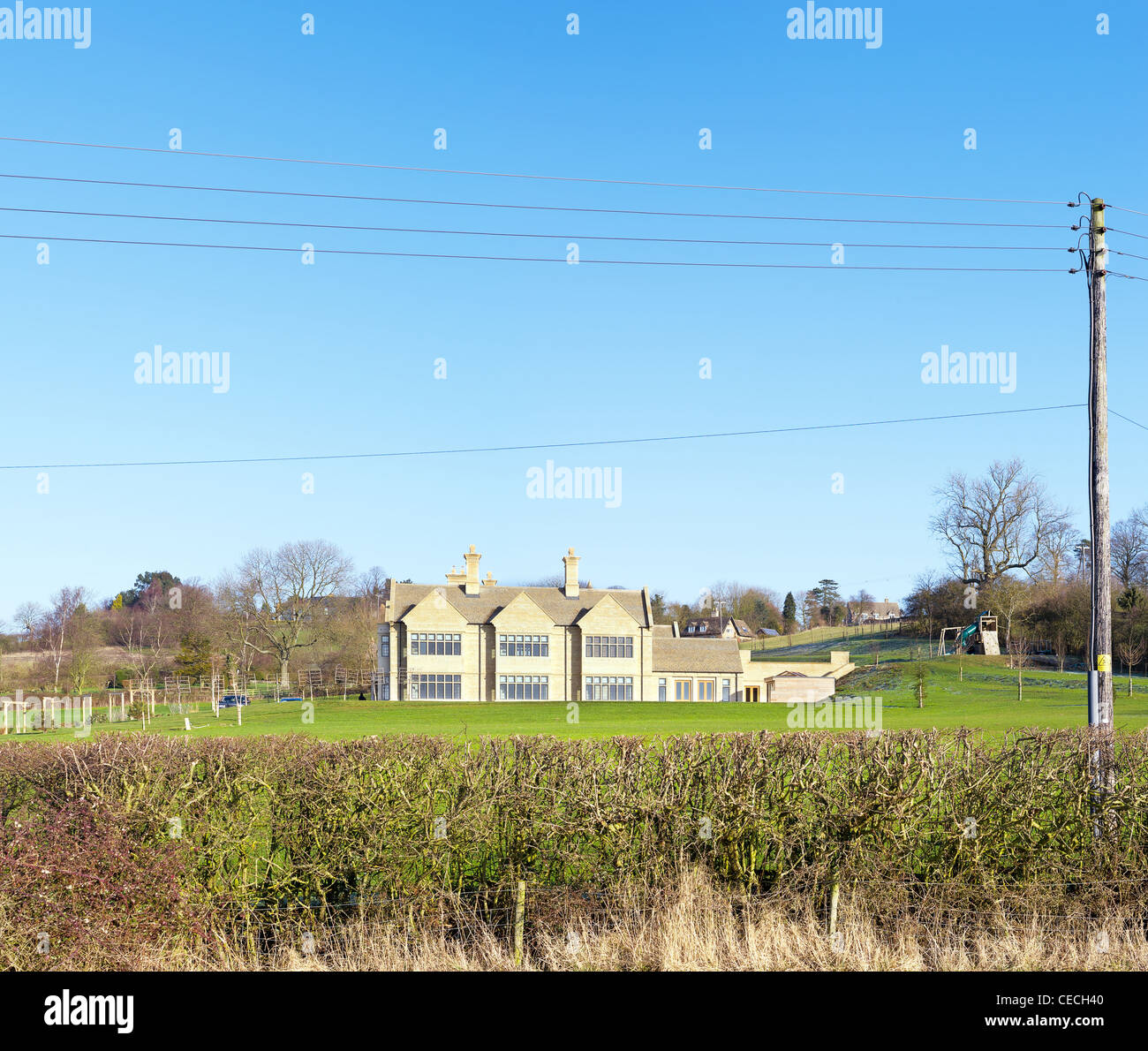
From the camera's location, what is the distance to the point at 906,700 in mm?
53469

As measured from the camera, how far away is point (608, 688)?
63.4m

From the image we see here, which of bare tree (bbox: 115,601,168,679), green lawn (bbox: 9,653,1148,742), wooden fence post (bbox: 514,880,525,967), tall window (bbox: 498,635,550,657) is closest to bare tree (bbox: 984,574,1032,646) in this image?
green lawn (bbox: 9,653,1148,742)

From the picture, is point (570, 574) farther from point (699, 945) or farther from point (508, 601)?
point (699, 945)

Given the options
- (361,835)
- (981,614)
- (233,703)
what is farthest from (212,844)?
(981,614)

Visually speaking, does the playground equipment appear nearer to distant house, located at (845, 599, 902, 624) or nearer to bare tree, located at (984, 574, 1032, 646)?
bare tree, located at (984, 574, 1032, 646)

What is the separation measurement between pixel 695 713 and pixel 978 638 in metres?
35.5

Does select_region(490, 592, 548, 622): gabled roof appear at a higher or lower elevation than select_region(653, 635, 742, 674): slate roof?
higher

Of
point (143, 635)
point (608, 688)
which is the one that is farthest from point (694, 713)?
point (143, 635)

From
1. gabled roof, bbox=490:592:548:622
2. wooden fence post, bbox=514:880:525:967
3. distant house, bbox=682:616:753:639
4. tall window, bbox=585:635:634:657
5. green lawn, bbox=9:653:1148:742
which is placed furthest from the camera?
distant house, bbox=682:616:753:639

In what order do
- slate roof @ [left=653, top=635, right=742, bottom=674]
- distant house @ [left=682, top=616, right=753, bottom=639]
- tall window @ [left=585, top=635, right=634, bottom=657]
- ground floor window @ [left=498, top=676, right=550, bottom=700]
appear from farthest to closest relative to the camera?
distant house @ [left=682, top=616, right=753, bottom=639] → slate roof @ [left=653, top=635, right=742, bottom=674] → tall window @ [left=585, top=635, right=634, bottom=657] → ground floor window @ [left=498, top=676, right=550, bottom=700]

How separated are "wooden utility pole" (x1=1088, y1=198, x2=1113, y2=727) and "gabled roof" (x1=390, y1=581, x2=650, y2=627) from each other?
5213cm

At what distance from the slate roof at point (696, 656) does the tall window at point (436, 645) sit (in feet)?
44.1

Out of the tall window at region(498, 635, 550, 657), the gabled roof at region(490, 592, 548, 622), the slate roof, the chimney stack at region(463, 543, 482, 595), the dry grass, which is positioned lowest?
the slate roof

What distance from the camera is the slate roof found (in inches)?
2552
